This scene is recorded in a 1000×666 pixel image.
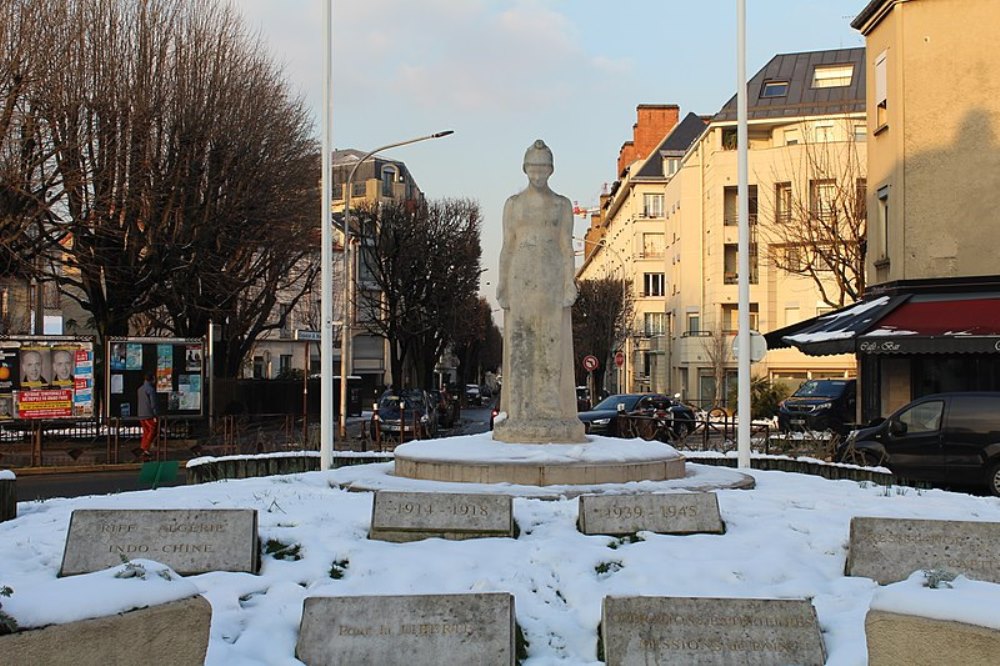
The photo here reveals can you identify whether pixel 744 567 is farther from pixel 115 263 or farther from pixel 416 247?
pixel 416 247

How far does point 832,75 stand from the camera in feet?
167

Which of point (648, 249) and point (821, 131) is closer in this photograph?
point (821, 131)

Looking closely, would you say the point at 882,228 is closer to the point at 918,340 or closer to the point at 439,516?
the point at 918,340

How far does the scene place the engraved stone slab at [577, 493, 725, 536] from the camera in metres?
8.38

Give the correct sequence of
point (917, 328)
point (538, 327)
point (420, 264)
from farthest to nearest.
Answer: point (420, 264), point (917, 328), point (538, 327)

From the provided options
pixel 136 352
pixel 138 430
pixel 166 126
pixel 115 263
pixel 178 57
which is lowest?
pixel 138 430

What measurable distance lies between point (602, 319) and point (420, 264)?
16924 millimetres

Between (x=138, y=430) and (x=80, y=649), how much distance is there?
2206 centimetres

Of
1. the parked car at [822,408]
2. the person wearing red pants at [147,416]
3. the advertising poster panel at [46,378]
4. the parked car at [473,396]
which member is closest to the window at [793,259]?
the parked car at [822,408]

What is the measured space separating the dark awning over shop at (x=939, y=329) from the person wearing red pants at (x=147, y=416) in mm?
15472

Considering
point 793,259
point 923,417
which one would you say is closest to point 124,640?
point 923,417

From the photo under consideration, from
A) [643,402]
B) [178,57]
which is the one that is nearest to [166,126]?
[178,57]

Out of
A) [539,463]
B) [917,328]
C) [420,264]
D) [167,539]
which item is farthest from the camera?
[420,264]

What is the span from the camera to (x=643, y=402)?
2969cm
